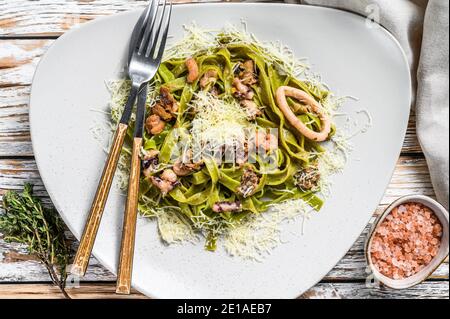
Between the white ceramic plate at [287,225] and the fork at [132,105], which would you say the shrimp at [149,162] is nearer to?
the fork at [132,105]

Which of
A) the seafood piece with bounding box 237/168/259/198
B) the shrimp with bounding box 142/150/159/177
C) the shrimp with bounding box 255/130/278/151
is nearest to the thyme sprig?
the shrimp with bounding box 142/150/159/177

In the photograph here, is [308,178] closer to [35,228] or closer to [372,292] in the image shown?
[372,292]

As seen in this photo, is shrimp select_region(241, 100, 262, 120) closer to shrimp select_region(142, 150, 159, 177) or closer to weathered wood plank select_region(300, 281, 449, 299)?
shrimp select_region(142, 150, 159, 177)

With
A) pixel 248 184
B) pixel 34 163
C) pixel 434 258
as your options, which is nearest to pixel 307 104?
pixel 248 184

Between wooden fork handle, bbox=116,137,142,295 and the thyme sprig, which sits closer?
wooden fork handle, bbox=116,137,142,295

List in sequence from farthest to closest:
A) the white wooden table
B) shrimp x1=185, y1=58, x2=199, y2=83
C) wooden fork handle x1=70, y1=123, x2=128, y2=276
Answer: the white wooden table, shrimp x1=185, y1=58, x2=199, y2=83, wooden fork handle x1=70, y1=123, x2=128, y2=276
